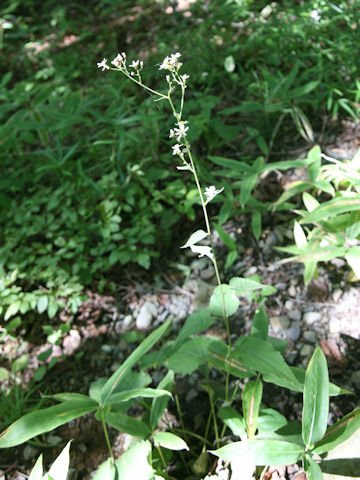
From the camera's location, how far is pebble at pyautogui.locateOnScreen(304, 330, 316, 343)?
5.66 ft

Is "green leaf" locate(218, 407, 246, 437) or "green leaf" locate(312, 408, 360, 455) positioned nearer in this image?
"green leaf" locate(312, 408, 360, 455)

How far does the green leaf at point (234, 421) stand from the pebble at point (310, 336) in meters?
0.53

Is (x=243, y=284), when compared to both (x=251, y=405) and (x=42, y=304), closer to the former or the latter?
(x=251, y=405)

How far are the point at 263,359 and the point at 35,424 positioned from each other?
0.62 m

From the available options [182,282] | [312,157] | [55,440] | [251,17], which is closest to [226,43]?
[251,17]

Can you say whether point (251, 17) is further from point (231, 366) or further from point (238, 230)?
point (231, 366)

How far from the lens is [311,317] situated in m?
1.80

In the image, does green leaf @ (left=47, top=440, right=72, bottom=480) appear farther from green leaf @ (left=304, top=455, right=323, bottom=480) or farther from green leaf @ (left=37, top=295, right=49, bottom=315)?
green leaf @ (left=37, top=295, right=49, bottom=315)

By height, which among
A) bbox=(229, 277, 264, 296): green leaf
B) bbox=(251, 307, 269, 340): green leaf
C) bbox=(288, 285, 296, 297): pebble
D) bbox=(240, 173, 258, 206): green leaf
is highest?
bbox=(229, 277, 264, 296): green leaf

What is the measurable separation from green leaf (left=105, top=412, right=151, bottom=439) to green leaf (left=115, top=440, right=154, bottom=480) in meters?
0.08

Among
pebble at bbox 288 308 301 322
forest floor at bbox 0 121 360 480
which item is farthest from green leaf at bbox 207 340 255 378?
pebble at bbox 288 308 301 322

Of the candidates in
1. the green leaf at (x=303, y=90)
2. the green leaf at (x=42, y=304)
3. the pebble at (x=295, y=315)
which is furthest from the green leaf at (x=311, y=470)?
the green leaf at (x=303, y=90)

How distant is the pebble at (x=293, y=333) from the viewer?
5.77 feet

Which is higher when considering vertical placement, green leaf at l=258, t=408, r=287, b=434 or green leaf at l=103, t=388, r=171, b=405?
green leaf at l=103, t=388, r=171, b=405
